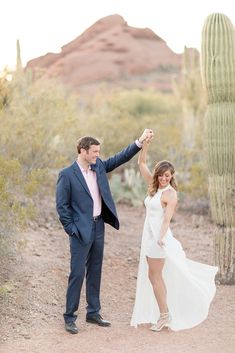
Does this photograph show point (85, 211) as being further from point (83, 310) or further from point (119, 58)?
point (119, 58)

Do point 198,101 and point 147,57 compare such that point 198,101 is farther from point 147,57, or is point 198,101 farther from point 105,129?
point 147,57

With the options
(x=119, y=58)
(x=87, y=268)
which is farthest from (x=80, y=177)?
(x=119, y=58)

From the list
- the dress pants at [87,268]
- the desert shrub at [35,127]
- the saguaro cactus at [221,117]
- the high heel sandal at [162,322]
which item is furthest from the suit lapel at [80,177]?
the desert shrub at [35,127]

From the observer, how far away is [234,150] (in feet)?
27.0

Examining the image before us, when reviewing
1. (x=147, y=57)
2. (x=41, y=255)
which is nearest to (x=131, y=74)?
(x=147, y=57)

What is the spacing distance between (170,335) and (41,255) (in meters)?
2.86

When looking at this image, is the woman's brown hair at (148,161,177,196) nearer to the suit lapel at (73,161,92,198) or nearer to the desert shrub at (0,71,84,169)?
the suit lapel at (73,161,92,198)

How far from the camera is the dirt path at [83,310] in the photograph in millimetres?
6145

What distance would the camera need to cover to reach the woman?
639cm

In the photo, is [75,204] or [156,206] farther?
[156,206]

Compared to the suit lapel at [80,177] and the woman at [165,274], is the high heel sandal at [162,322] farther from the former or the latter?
the suit lapel at [80,177]

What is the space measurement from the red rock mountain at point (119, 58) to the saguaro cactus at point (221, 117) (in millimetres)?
21449

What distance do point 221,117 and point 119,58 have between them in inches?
1519

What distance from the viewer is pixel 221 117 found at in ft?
26.8
